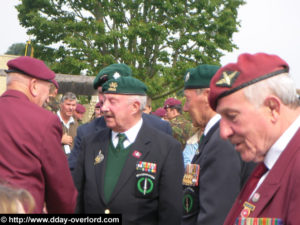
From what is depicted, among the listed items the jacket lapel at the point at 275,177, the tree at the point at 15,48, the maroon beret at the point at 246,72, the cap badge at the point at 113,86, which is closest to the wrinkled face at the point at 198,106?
the cap badge at the point at 113,86

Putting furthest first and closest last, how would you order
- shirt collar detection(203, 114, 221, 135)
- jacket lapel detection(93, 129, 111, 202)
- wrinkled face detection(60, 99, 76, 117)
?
wrinkled face detection(60, 99, 76, 117) → jacket lapel detection(93, 129, 111, 202) → shirt collar detection(203, 114, 221, 135)

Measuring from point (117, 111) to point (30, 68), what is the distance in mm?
805

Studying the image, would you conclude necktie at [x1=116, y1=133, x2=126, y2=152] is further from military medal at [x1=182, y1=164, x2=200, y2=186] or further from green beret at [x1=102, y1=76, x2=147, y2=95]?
military medal at [x1=182, y1=164, x2=200, y2=186]

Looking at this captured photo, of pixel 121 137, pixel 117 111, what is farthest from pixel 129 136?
pixel 117 111

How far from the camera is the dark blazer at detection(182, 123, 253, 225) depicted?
10.1 ft

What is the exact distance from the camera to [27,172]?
339 centimetres

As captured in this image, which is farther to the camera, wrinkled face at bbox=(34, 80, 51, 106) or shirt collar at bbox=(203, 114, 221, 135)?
wrinkled face at bbox=(34, 80, 51, 106)

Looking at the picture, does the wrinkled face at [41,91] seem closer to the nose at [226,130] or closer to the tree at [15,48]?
the nose at [226,130]

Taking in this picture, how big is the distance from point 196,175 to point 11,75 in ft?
5.23

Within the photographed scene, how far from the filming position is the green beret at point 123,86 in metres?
4.17

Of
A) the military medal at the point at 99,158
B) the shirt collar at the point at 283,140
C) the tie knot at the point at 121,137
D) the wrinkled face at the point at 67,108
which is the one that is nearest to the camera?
the shirt collar at the point at 283,140

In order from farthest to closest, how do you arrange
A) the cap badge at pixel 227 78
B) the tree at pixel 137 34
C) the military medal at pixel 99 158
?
the tree at pixel 137 34, the military medal at pixel 99 158, the cap badge at pixel 227 78

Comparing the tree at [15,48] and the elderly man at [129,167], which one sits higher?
the tree at [15,48]

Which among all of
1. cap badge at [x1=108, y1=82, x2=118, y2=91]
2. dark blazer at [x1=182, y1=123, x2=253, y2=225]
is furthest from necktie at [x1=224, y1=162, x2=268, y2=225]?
cap badge at [x1=108, y1=82, x2=118, y2=91]
